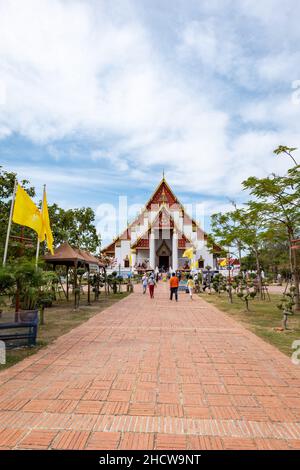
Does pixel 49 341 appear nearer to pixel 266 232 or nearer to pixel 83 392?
pixel 83 392

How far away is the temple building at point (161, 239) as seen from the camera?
42406 millimetres

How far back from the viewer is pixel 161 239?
147 ft

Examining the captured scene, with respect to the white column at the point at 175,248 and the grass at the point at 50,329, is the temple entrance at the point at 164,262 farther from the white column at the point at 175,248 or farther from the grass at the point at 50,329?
the grass at the point at 50,329

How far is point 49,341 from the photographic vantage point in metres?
7.37

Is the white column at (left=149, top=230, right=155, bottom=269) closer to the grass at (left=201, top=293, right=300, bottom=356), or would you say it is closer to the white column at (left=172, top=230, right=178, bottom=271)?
the white column at (left=172, top=230, right=178, bottom=271)

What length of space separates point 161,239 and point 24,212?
3680cm

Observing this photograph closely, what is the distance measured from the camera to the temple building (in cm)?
4241

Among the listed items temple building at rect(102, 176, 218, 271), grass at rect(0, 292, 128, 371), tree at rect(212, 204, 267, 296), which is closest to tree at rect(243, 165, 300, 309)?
tree at rect(212, 204, 267, 296)

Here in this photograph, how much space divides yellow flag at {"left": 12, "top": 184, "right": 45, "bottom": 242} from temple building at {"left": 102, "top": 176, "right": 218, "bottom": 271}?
32142 mm

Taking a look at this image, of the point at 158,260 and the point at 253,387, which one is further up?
the point at 158,260

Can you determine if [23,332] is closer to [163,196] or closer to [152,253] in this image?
[152,253]
